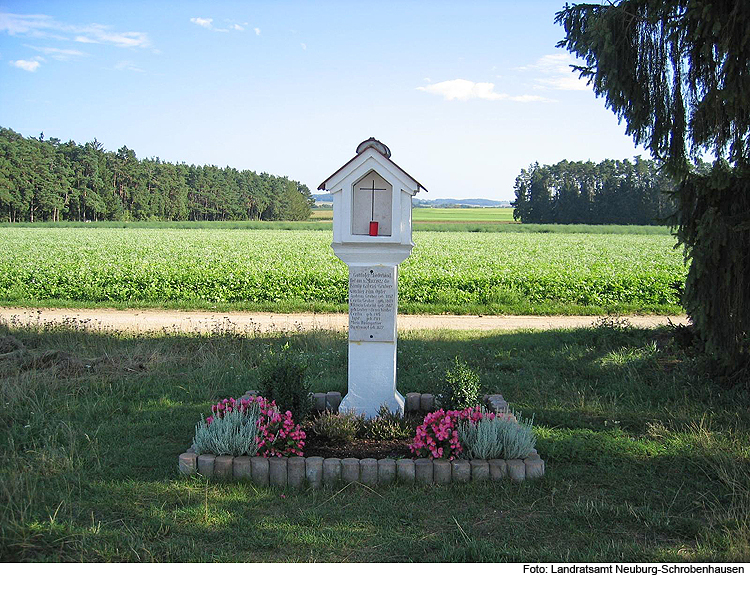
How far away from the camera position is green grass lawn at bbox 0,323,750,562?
4332mm

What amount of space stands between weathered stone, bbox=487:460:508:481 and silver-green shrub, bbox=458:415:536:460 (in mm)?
147

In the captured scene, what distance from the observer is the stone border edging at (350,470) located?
5484 mm

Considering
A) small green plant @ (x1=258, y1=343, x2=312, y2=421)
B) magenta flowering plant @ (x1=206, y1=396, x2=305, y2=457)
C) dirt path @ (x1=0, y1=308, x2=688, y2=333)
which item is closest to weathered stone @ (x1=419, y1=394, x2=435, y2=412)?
small green plant @ (x1=258, y1=343, x2=312, y2=421)

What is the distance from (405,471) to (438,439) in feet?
1.46

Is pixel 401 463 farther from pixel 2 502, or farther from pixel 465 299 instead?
pixel 465 299

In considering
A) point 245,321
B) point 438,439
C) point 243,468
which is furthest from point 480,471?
point 245,321

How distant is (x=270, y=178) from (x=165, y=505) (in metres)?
105

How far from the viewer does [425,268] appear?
832 inches

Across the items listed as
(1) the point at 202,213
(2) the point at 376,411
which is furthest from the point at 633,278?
(1) the point at 202,213

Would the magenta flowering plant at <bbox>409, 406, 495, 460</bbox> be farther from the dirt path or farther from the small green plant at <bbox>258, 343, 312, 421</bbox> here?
the dirt path

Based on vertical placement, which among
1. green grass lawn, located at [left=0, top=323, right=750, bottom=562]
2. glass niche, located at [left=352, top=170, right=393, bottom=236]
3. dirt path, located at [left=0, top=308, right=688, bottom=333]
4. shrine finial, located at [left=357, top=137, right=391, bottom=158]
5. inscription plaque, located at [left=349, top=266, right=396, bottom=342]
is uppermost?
shrine finial, located at [left=357, top=137, right=391, bottom=158]

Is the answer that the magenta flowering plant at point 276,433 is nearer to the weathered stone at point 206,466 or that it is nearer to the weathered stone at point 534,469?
the weathered stone at point 206,466

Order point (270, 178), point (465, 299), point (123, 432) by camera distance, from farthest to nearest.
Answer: point (270, 178) → point (465, 299) → point (123, 432)

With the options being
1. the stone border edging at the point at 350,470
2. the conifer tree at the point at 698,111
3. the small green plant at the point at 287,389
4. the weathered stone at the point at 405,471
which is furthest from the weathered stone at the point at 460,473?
the conifer tree at the point at 698,111
